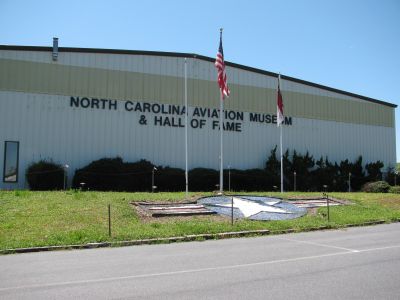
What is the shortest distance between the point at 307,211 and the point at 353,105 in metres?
22.2

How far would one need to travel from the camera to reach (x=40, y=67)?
86.8 feet

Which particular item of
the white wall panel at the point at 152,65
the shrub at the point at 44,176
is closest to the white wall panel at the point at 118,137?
the shrub at the point at 44,176

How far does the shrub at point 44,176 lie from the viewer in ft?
80.3

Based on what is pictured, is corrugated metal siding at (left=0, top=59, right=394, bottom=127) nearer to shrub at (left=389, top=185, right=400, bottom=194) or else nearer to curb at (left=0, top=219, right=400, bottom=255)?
shrub at (left=389, top=185, right=400, bottom=194)

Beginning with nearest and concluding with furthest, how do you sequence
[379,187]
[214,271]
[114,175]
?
1. [214,271]
2. [114,175]
3. [379,187]

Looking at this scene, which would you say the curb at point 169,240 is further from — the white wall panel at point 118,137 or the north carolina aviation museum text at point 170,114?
the north carolina aviation museum text at point 170,114

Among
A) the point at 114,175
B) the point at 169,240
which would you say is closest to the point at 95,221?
the point at 169,240

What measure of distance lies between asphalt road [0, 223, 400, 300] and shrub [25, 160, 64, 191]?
14.8 metres

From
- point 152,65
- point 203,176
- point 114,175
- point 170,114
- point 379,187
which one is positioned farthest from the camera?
point 379,187

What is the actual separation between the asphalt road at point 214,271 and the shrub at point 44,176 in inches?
583

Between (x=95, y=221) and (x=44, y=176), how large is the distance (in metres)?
11.9

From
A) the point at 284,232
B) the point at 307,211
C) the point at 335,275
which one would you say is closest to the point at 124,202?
the point at 284,232

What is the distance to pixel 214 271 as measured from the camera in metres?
8.01

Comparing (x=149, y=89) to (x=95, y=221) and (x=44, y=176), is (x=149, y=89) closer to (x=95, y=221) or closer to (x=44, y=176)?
(x=44, y=176)
